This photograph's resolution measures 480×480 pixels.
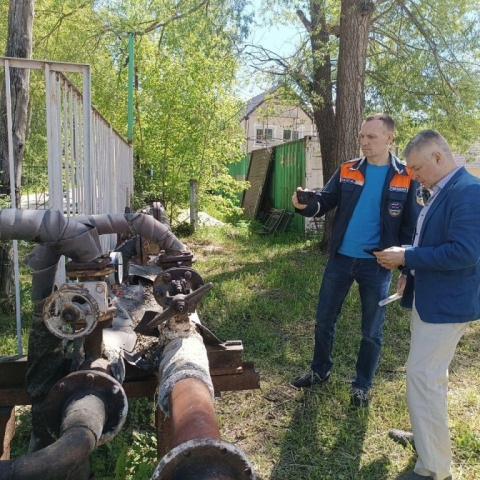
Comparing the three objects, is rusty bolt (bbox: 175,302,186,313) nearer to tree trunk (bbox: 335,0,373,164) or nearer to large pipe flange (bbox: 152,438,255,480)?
large pipe flange (bbox: 152,438,255,480)

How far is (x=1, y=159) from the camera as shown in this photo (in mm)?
5500

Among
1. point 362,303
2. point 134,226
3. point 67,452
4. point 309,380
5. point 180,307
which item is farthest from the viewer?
point 309,380

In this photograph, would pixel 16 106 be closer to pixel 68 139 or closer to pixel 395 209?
pixel 68 139

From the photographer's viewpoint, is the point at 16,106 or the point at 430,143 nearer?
the point at 430,143

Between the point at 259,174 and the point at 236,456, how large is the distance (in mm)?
15022

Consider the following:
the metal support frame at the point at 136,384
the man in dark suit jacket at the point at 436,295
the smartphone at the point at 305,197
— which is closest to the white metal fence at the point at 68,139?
the metal support frame at the point at 136,384

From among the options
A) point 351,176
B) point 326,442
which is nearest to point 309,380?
point 326,442

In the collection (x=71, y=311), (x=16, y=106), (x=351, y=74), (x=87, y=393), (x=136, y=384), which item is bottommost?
(x=136, y=384)

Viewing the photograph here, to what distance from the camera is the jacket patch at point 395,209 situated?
3465 mm

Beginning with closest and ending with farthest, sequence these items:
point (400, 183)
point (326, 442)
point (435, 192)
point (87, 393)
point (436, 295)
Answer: point (87, 393) → point (436, 295) → point (435, 192) → point (326, 442) → point (400, 183)

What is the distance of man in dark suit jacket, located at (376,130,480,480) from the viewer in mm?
2615

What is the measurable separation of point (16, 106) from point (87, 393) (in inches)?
173

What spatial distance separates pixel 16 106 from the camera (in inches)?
207

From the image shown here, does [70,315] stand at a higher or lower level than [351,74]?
lower
